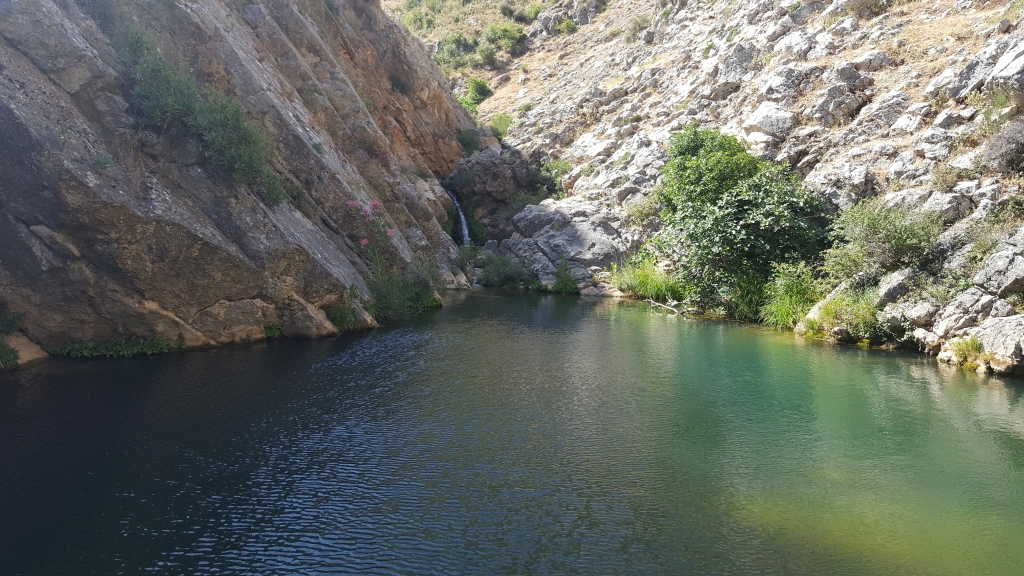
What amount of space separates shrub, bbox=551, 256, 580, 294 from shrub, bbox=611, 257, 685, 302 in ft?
5.55

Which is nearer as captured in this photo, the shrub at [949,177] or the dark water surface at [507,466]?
the dark water surface at [507,466]

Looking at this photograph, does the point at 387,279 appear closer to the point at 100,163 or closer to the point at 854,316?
the point at 100,163

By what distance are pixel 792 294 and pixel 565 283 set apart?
11.1 m

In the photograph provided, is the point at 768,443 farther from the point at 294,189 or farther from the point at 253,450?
the point at 294,189

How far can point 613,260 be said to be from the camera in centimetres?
2916

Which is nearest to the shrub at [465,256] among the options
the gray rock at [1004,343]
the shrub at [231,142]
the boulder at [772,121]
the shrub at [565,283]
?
the shrub at [565,283]

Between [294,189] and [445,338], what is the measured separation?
7.08m

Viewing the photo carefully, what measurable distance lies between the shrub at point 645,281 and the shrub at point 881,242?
22.2ft

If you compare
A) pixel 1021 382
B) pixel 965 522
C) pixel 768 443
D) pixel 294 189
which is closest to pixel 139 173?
pixel 294 189

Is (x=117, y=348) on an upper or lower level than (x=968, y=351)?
upper

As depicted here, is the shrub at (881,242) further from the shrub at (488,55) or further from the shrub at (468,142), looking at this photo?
the shrub at (488,55)

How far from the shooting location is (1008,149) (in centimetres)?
1708

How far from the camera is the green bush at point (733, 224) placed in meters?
19.8

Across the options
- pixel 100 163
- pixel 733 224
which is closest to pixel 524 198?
pixel 733 224
